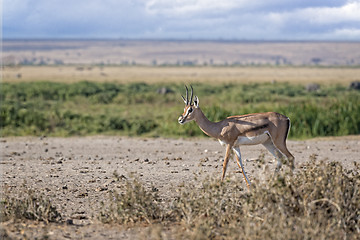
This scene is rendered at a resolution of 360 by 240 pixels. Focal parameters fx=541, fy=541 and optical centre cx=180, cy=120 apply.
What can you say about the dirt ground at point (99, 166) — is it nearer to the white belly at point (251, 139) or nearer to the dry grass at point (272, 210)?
the dry grass at point (272, 210)

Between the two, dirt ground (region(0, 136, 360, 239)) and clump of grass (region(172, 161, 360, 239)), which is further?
dirt ground (region(0, 136, 360, 239))

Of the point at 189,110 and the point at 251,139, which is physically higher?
the point at 189,110

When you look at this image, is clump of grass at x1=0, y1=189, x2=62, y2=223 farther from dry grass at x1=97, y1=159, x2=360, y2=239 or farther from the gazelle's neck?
the gazelle's neck

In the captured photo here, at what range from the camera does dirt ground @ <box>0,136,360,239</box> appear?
6.67 meters

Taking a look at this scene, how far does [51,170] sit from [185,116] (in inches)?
144

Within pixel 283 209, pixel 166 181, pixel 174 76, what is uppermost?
pixel 283 209

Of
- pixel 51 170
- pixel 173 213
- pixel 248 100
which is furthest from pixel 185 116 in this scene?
pixel 248 100

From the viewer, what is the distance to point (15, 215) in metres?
6.89

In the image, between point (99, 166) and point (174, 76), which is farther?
point (174, 76)

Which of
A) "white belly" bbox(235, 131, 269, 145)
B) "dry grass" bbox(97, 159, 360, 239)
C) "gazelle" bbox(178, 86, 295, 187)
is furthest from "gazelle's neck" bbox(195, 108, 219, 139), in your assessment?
"dry grass" bbox(97, 159, 360, 239)

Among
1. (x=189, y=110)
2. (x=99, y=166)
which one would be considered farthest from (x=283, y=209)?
(x=99, y=166)

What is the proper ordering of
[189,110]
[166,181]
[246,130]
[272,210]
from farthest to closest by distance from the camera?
[166,181] → [189,110] → [246,130] → [272,210]

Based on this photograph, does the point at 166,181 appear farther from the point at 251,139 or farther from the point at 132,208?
the point at 132,208

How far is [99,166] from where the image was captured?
1146 cm
